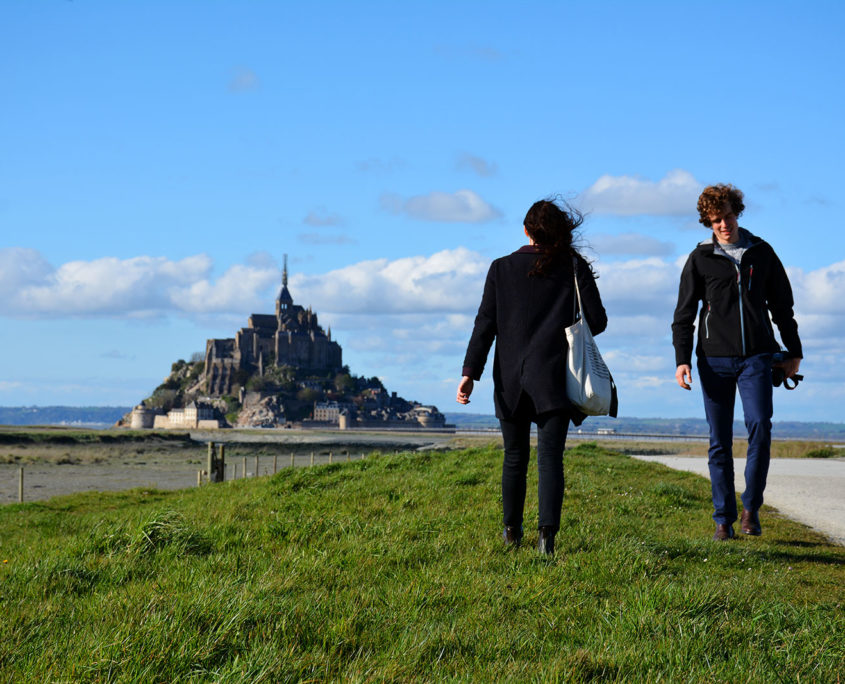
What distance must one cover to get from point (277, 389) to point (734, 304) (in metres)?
172

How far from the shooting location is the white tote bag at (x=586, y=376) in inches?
174

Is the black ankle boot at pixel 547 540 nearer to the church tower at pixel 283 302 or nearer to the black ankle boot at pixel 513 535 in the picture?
the black ankle boot at pixel 513 535

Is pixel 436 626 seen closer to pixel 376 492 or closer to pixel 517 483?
pixel 517 483

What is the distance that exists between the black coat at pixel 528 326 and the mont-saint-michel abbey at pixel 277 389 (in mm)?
160377

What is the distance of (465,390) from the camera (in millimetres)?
4656

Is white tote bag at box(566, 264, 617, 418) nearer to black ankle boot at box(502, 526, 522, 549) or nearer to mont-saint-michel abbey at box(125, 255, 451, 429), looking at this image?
black ankle boot at box(502, 526, 522, 549)

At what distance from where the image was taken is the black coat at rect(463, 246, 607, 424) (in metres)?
4.52

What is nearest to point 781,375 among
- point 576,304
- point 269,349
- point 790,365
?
point 790,365

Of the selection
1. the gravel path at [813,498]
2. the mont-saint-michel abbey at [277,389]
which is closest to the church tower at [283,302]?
the mont-saint-michel abbey at [277,389]

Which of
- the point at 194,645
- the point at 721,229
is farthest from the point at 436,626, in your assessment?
the point at 721,229

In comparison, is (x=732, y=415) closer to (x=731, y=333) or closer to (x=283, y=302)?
(x=731, y=333)

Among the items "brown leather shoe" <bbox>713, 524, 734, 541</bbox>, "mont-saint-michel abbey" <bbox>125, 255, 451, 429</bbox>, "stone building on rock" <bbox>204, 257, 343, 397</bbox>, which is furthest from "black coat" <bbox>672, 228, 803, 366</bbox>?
"stone building on rock" <bbox>204, 257, 343, 397</bbox>

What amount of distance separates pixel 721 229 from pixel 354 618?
12.9 ft

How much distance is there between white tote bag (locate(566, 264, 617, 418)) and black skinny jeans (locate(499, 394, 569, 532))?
141 mm
